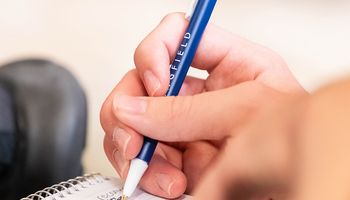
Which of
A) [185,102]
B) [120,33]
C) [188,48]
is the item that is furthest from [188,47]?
[120,33]

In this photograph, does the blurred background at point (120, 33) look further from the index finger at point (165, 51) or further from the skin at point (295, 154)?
the skin at point (295, 154)

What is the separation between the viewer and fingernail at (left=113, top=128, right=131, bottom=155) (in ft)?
0.91

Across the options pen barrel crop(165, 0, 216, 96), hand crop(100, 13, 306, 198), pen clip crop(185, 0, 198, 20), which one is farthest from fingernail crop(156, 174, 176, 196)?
pen clip crop(185, 0, 198, 20)

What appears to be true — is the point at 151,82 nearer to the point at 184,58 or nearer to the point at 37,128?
the point at 184,58

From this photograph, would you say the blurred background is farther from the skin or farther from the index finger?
the skin

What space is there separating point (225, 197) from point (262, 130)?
54mm

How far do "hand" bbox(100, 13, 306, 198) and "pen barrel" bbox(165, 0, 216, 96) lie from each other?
10 millimetres

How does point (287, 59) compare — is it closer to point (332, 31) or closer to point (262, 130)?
point (332, 31)

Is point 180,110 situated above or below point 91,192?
above

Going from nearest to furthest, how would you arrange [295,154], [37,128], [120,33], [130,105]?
[295,154], [130,105], [37,128], [120,33]

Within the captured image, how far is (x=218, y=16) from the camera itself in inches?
18.4

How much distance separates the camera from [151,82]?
308 millimetres

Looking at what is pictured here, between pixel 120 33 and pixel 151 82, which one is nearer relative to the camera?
pixel 151 82

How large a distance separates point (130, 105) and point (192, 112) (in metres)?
0.07
